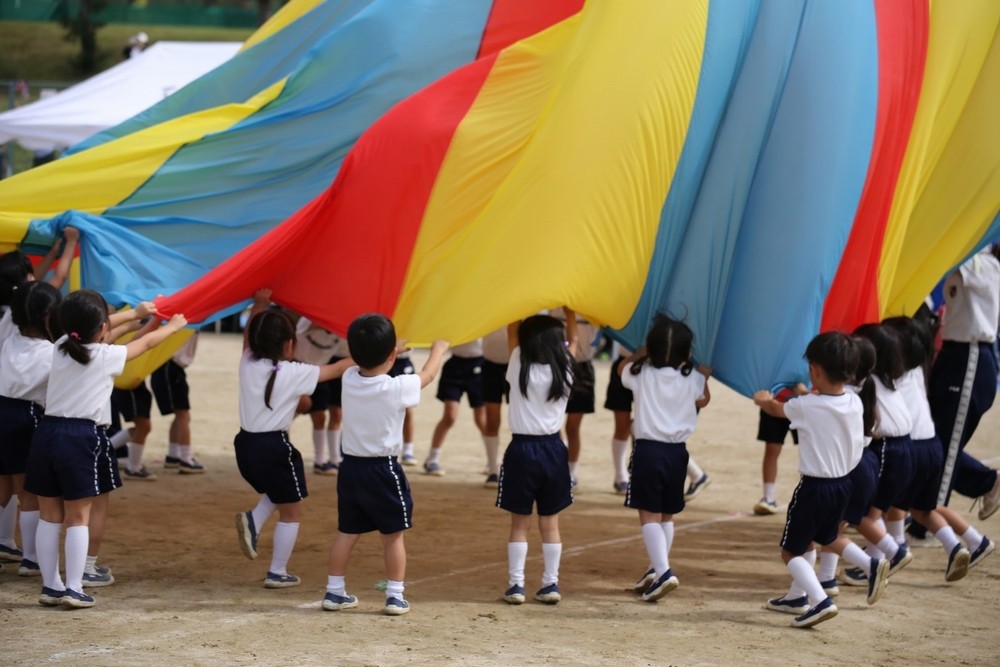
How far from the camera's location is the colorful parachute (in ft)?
21.5

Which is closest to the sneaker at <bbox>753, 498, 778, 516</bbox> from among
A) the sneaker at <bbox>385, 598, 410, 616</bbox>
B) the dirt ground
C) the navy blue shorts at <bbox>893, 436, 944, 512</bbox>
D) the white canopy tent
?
the dirt ground

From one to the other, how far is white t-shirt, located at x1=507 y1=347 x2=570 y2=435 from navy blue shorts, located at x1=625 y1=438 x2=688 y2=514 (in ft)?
1.52

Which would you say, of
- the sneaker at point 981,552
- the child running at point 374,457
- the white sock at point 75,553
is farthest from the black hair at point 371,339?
the sneaker at point 981,552

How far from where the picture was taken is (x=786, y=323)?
6547 mm

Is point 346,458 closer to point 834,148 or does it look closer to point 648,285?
point 648,285

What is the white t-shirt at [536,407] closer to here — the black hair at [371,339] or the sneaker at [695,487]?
the black hair at [371,339]

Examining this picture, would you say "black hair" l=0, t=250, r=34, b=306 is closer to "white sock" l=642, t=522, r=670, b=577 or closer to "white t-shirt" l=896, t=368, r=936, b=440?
"white sock" l=642, t=522, r=670, b=577

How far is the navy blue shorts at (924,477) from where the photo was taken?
719 cm

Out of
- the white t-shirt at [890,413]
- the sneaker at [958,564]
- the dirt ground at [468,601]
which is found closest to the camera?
the dirt ground at [468,601]

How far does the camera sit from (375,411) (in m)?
6.19

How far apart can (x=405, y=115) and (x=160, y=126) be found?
188 cm

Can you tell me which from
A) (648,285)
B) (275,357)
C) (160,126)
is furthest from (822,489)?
(160,126)

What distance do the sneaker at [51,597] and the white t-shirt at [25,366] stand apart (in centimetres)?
107

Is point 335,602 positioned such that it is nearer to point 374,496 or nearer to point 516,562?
point 374,496
